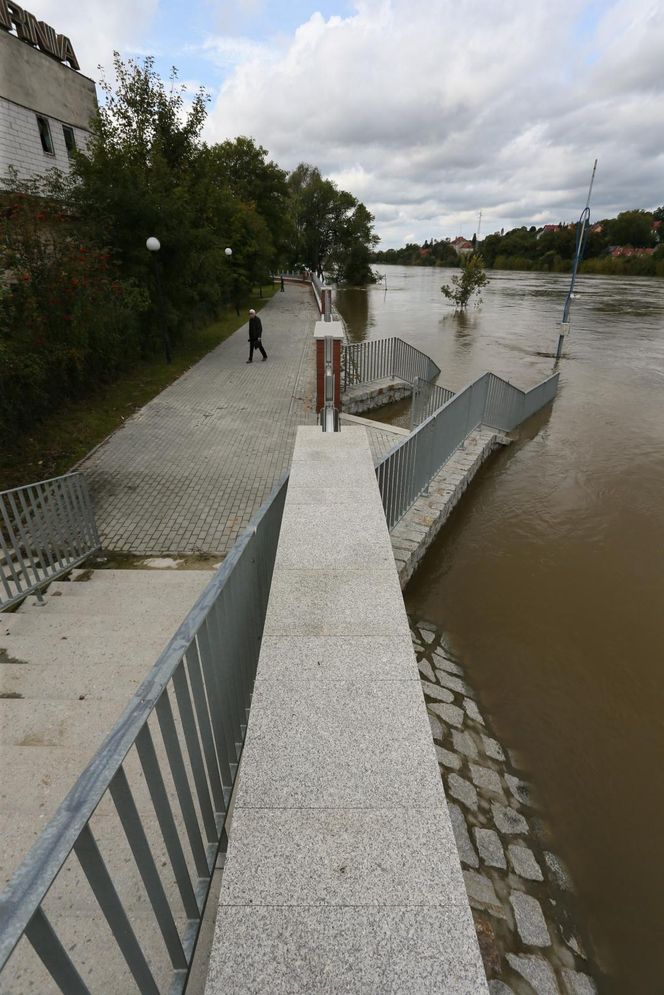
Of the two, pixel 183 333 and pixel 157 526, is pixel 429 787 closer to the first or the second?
pixel 157 526

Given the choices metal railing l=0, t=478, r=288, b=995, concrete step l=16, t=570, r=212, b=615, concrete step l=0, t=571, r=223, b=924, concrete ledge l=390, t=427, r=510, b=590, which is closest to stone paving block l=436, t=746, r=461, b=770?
metal railing l=0, t=478, r=288, b=995

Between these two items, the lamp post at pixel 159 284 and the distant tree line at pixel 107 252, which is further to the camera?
the lamp post at pixel 159 284

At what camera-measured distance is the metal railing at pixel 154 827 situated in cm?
94

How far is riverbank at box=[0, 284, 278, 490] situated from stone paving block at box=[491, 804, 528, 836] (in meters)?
6.79

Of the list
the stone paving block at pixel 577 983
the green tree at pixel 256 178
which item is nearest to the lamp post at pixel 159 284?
the stone paving block at pixel 577 983

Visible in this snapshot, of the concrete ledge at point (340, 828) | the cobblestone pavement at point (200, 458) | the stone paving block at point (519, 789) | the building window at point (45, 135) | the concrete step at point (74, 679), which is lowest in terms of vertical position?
the stone paving block at point (519, 789)

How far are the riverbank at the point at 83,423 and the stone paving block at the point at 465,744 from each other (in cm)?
635

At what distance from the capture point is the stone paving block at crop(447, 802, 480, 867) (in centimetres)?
286

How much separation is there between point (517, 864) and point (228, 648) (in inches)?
93.3

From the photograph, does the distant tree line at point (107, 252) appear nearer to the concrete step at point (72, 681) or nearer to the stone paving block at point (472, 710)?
the concrete step at point (72, 681)

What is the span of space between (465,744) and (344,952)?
2.79m

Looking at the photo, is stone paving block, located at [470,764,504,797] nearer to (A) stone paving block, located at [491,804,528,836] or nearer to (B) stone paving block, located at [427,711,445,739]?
(A) stone paving block, located at [491,804,528,836]

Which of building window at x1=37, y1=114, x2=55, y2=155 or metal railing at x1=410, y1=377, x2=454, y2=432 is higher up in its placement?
building window at x1=37, y1=114, x2=55, y2=155

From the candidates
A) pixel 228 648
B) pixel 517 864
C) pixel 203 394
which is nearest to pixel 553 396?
pixel 203 394
